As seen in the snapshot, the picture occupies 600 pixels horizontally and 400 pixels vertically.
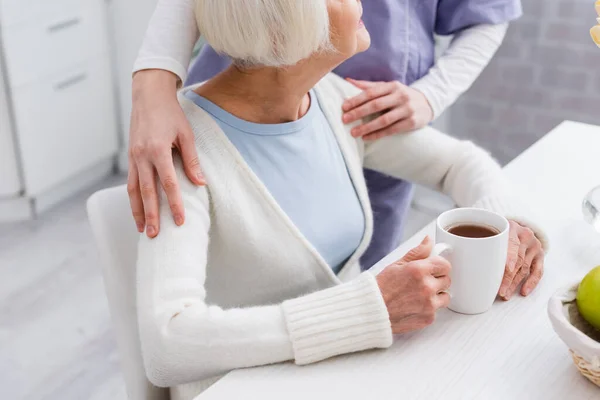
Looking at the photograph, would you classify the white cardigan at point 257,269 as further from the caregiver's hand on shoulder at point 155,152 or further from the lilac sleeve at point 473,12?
the lilac sleeve at point 473,12

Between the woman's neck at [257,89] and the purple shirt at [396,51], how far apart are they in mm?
291

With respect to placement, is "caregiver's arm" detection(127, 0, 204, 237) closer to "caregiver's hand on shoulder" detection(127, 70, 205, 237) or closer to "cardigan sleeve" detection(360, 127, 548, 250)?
"caregiver's hand on shoulder" detection(127, 70, 205, 237)

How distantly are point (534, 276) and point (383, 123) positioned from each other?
42 centimetres

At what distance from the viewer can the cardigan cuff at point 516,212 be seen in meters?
1.10

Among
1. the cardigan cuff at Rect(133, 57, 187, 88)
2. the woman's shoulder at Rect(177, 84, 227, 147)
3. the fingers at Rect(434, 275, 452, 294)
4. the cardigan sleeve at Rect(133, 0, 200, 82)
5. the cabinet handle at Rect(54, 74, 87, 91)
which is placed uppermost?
the cardigan sleeve at Rect(133, 0, 200, 82)

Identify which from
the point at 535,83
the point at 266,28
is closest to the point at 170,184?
the point at 266,28

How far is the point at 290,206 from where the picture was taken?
117 cm

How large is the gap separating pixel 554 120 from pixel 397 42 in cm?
142

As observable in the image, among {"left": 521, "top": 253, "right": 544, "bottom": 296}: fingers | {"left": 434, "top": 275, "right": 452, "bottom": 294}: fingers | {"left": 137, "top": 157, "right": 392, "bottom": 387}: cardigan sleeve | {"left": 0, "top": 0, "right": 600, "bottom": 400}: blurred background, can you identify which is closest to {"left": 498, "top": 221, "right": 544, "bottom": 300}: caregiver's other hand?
{"left": 521, "top": 253, "right": 544, "bottom": 296}: fingers

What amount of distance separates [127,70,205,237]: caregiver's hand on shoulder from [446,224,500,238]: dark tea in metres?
0.35

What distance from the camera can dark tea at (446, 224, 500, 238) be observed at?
3.18 feet

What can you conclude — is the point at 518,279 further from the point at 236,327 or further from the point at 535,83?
the point at 535,83

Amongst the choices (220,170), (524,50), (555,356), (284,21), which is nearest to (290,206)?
(220,170)

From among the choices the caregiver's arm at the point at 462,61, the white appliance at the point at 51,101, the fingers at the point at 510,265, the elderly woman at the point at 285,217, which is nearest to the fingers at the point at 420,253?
the elderly woman at the point at 285,217
